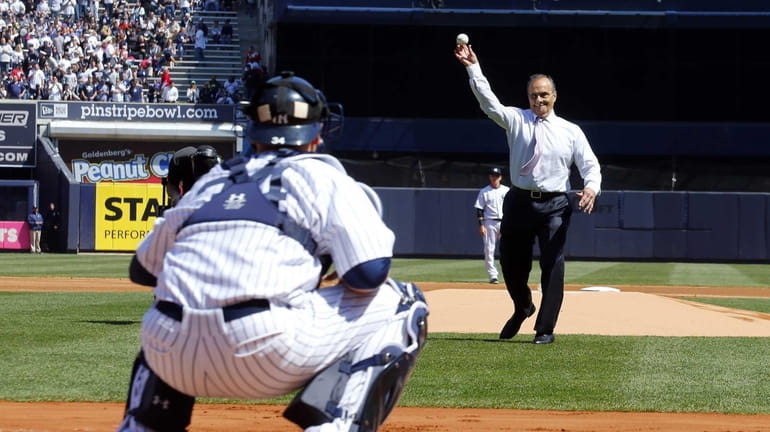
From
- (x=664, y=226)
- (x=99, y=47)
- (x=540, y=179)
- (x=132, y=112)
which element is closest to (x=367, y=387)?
(x=540, y=179)

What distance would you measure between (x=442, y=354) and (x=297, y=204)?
17.0ft

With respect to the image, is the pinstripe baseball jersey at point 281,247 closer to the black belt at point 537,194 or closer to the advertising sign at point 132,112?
the black belt at point 537,194

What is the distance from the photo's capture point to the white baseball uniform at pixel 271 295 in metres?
3.52

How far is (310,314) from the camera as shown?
12.0 ft

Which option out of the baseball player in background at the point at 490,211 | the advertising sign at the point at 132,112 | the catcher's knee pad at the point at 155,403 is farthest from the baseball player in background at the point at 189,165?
the advertising sign at the point at 132,112

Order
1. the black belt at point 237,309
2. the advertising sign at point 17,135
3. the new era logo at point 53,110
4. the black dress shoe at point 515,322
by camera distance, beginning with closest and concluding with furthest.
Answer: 1. the black belt at point 237,309
2. the black dress shoe at point 515,322
3. the advertising sign at point 17,135
4. the new era logo at point 53,110

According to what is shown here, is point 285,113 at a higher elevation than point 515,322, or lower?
higher

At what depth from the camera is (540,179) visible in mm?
8773

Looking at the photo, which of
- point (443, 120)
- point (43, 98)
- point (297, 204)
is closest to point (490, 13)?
point (443, 120)

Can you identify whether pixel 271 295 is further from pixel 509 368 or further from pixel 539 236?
pixel 539 236

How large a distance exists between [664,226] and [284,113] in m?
26.9

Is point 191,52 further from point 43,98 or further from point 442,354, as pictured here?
point 442,354

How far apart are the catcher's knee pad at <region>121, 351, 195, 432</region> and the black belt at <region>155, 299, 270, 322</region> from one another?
30 cm

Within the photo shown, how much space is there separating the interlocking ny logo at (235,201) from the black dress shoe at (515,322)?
5.80 meters
